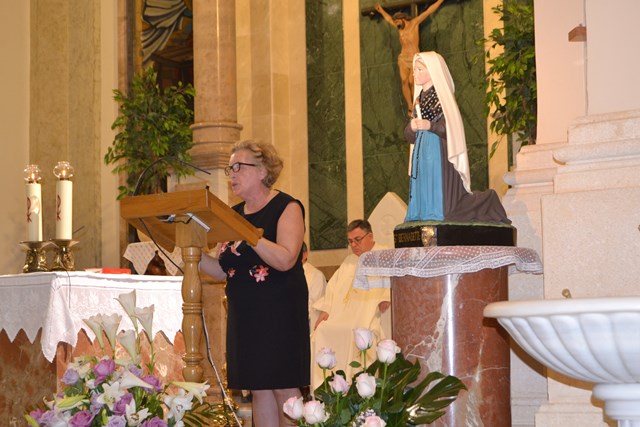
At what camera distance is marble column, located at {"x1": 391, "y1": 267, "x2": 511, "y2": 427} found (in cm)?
520

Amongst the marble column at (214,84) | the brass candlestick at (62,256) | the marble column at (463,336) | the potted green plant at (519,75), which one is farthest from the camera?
the marble column at (214,84)

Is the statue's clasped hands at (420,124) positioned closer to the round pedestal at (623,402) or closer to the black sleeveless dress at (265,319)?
the black sleeveless dress at (265,319)

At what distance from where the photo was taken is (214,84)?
33.3 feet

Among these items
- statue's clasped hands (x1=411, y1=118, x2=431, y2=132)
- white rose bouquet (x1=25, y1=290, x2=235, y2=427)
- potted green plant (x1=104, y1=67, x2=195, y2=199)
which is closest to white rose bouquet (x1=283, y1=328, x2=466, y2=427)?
white rose bouquet (x1=25, y1=290, x2=235, y2=427)

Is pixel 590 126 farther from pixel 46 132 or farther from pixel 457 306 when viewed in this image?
pixel 46 132

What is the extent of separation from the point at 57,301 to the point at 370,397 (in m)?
2.81

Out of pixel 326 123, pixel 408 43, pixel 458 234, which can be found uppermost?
pixel 408 43

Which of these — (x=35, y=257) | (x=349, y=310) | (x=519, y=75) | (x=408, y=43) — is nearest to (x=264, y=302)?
(x=35, y=257)

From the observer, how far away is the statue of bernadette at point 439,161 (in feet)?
18.6

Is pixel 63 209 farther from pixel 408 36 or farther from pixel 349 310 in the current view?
pixel 408 36

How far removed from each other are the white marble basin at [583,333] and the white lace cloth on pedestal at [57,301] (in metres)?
3.34

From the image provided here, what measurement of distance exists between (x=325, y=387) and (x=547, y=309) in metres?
1.14

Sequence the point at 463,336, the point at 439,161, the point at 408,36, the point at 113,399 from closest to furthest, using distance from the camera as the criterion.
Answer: the point at 113,399, the point at 463,336, the point at 439,161, the point at 408,36

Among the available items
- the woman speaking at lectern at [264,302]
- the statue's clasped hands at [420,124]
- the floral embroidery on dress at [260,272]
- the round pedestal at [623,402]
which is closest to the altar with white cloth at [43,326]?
the woman speaking at lectern at [264,302]
